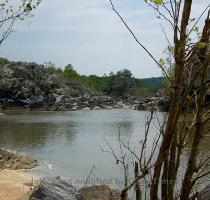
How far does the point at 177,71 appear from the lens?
235cm

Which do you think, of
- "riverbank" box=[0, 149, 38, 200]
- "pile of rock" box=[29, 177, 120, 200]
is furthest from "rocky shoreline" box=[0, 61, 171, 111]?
"pile of rock" box=[29, 177, 120, 200]

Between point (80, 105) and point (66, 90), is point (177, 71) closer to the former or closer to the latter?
point (80, 105)

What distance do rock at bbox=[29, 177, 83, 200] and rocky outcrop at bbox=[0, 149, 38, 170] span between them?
434 inches

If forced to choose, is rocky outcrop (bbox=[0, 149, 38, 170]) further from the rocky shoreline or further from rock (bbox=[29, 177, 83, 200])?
the rocky shoreline

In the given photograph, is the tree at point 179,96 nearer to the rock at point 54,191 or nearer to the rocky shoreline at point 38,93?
the rock at point 54,191

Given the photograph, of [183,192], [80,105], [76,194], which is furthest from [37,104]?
[183,192]

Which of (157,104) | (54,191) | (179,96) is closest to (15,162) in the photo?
(54,191)

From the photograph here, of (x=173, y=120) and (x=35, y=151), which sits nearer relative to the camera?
(x=173, y=120)

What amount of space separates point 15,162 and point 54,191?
41.3 feet

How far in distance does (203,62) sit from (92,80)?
13931cm

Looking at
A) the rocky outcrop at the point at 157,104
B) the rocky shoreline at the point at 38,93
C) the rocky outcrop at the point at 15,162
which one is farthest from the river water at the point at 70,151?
the rocky shoreline at the point at 38,93

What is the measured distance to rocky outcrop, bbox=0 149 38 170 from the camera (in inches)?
749

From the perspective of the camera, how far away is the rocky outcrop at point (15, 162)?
19.0 meters

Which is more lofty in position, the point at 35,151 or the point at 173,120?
the point at 173,120
